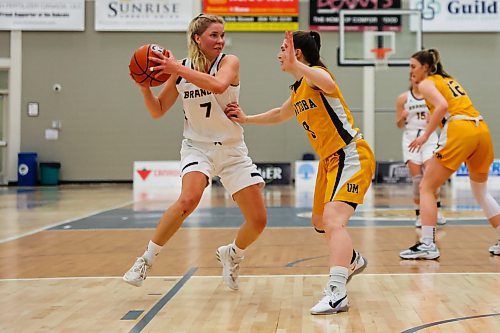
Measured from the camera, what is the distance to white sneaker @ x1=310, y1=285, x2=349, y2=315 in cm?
371

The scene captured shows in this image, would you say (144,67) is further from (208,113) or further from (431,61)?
(431,61)

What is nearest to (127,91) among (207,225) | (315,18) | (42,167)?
(42,167)

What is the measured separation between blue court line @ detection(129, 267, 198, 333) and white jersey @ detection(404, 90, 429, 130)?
466 centimetres

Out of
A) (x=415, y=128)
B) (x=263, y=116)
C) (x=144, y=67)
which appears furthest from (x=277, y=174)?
(x=144, y=67)

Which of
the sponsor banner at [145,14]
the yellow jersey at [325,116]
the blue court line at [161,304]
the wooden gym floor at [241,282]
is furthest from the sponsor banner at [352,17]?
the yellow jersey at [325,116]

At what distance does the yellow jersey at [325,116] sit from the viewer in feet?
13.6

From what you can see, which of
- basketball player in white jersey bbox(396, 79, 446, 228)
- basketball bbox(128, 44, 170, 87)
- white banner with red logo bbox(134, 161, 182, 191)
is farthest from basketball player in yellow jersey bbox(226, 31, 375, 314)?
white banner with red logo bbox(134, 161, 182, 191)

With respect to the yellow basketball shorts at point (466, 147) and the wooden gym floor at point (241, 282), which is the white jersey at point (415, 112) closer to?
the wooden gym floor at point (241, 282)

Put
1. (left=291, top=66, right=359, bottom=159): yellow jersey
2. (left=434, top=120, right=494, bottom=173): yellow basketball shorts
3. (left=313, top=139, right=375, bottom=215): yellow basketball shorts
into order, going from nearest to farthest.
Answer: (left=313, top=139, right=375, bottom=215): yellow basketball shorts → (left=291, top=66, right=359, bottom=159): yellow jersey → (left=434, top=120, right=494, bottom=173): yellow basketball shorts

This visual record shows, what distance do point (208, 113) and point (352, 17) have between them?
45.1 feet

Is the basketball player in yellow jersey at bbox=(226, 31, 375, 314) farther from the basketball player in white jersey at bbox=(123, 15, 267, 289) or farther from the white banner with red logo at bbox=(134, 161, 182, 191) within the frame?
the white banner with red logo at bbox=(134, 161, 182, 191)

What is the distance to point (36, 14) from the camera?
68.5 feet

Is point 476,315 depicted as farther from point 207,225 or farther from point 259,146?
point 259,146

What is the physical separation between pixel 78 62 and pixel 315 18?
7246mm
